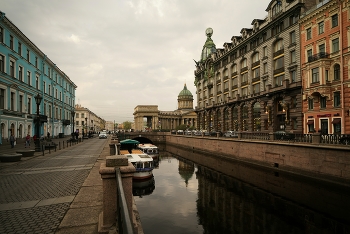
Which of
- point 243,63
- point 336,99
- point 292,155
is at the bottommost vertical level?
point 292,155

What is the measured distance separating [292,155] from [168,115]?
4898 inches

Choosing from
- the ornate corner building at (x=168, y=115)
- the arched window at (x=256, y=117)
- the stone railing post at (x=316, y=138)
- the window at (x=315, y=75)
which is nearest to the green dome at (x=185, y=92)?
the ornate corner building at (x=168, y=115)

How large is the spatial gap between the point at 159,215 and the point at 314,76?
1266 inches

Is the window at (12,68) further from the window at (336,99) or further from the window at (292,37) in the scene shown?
the window at (336,99)

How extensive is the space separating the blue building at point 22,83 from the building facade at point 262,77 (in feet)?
141

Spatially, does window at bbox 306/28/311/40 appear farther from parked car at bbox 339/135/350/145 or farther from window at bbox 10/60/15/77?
window at bbox 10/60/15/77

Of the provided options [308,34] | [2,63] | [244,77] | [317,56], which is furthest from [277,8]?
[2,63]

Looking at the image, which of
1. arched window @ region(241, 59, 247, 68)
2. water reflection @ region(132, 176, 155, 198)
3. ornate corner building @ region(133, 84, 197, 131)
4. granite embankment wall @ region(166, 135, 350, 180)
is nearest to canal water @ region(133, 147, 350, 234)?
water reflection @ region(132, 176, 155, 198)

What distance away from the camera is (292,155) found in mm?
23469

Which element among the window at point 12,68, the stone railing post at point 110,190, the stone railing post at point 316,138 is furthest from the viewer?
the window at point 12,68

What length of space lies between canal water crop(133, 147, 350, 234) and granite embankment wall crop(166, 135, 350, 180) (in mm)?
987

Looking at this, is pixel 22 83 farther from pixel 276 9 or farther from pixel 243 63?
pixel 276 9

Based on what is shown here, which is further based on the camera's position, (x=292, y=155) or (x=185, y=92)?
(x=185, y=92)

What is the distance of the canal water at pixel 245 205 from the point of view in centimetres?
1349
